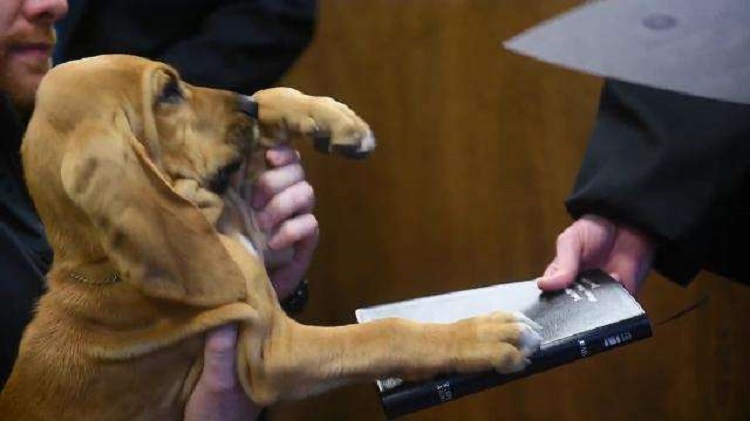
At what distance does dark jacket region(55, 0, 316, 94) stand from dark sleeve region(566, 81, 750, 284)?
822 millimetres

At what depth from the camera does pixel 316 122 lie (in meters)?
1.28

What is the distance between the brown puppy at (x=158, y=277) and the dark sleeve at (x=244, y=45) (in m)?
0.60

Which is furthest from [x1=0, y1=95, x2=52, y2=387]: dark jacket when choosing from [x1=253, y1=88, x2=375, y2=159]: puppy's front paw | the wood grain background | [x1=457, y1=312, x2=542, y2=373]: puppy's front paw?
the wood grain background

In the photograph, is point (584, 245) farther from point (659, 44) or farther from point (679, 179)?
point (659, 44)

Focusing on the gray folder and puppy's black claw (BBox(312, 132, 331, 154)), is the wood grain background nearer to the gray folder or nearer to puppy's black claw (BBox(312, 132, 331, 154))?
puppy's black claw (BBox(312, 132, 331, 154))

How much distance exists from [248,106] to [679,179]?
587mm

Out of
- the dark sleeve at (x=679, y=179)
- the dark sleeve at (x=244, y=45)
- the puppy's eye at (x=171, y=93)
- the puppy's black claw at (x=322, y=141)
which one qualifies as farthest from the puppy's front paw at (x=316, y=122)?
the dark sleeve at (x=244, y=45)

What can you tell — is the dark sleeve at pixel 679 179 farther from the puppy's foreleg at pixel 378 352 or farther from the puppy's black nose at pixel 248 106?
the puppy's black nose at pixel 248 106

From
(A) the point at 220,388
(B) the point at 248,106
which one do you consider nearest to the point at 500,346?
(A) the point at 220,388

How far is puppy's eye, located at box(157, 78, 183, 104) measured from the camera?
3.94 ft

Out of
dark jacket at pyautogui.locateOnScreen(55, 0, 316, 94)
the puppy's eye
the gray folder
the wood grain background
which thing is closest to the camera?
the gray folder

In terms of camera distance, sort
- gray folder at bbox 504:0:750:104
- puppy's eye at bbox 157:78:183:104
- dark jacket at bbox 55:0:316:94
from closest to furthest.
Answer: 1. gray folder at bbox 504:0:750:104
2. puppy's eye at bbox 157:78:183:104
3. dark jacket at bbox 55:0:316:94

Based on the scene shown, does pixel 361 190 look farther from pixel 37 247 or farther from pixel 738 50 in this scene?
pixel 738 50

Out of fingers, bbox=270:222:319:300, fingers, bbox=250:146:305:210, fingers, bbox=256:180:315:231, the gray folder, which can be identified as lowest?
fingers, bbox=270:222:319:300
